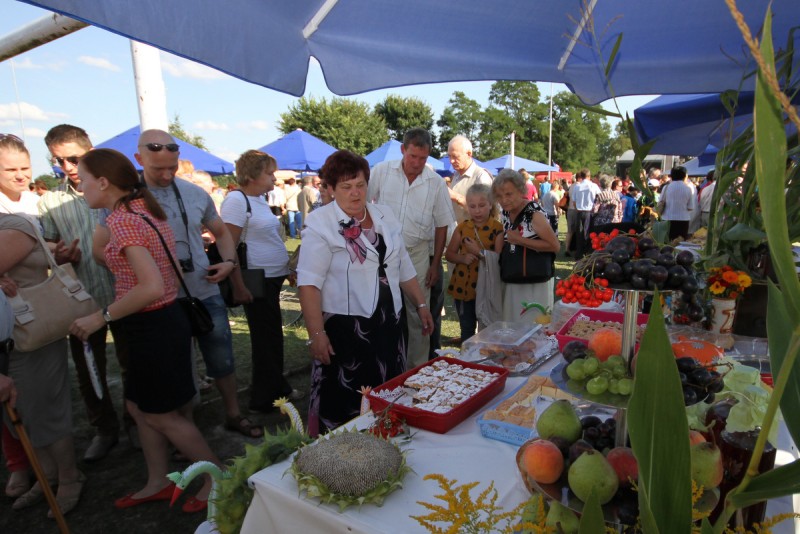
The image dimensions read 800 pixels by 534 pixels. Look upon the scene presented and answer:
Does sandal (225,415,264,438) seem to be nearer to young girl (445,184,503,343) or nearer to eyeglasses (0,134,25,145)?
young girl (445,184,503,343)

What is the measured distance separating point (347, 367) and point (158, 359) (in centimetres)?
84

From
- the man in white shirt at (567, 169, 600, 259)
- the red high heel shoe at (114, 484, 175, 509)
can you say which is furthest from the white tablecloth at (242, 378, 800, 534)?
the man in white shirt at (567, 169, 600, 259)

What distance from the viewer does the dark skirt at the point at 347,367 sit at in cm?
222

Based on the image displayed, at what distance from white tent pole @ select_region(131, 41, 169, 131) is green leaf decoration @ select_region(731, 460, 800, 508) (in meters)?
3.56

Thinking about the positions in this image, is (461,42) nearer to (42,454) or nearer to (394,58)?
(394,58)

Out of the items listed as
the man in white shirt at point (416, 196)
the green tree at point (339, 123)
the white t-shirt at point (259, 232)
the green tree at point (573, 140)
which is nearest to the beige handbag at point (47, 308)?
the white t-shirt at point (259, 232)

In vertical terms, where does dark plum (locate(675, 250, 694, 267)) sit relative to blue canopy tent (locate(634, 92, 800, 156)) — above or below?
below

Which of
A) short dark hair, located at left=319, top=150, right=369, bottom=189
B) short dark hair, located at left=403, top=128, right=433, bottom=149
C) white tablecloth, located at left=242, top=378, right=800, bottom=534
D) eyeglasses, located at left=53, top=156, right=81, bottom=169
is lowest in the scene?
white tablecloth, located at left=242, top=378, right=800, bottom=534

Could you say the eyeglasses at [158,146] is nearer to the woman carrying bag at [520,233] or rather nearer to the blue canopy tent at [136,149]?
the woman carrying bag at [520,233]

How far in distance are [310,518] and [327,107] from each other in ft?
123

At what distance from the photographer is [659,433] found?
0.46m

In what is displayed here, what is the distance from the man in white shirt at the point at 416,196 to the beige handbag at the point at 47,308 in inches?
78.5

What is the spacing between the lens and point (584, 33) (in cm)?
234

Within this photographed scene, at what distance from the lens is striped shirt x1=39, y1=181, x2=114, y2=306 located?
108 inches
